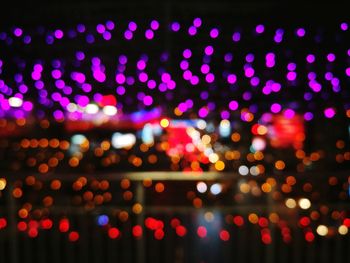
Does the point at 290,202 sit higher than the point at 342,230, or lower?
higher

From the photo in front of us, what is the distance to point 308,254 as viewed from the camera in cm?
368

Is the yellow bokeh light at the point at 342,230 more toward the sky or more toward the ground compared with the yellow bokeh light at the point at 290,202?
more toward the ground

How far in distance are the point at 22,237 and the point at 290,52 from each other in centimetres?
294

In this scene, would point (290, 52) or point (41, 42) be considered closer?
point (290, 52)

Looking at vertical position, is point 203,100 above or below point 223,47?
below

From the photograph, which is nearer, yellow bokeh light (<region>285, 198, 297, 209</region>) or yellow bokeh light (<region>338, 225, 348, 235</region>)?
yellow bokeh light (<region>338, 225, 348, 235</region>)

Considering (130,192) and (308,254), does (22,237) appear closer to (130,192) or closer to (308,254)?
(130,192)

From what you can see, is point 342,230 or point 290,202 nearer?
point 342,230

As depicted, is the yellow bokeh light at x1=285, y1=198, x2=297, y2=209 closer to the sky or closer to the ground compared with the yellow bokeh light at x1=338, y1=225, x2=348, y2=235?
closer to the sky

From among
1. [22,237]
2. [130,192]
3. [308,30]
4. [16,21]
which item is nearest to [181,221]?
[130,192]

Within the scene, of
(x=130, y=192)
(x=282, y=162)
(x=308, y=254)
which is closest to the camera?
(x=308, y=254)

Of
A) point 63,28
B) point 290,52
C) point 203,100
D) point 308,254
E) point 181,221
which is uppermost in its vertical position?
point 63,28

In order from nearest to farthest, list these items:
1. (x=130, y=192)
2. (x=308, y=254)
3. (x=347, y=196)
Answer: (x=308, y=254) → (x=347, y=196) → (x=130, y=192)

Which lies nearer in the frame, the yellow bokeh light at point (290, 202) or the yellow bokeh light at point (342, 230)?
the yellow bokeh light at point (342, 230)
